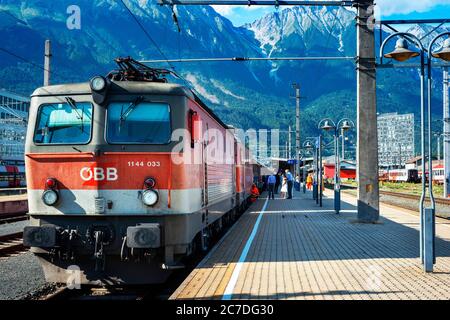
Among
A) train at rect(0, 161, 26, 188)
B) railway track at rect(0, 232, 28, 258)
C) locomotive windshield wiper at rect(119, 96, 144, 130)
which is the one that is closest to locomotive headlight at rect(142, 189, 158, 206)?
locomotive windshield wiper at rect(119, 96, 144, 130)

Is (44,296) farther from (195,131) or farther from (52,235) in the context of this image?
(195,131)

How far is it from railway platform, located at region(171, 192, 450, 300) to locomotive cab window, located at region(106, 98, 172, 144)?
2.28 metres

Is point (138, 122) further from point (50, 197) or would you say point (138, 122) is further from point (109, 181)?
point (50, 197)

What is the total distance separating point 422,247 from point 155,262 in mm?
4445

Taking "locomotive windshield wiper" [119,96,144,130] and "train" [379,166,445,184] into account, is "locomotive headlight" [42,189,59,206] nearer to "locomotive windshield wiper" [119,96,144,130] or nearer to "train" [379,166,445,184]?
"locomotive windshield wiper" [119,96,144,130]

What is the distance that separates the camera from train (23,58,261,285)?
825 cm

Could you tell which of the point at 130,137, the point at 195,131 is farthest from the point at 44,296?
the point at 195,131

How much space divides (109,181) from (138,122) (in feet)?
3.39

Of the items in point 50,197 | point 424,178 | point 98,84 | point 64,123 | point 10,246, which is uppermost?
point 98,84

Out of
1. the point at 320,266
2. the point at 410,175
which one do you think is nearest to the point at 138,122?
the point at 320,266

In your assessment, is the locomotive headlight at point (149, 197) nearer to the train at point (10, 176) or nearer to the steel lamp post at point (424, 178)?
the steel lamp post at point (424, 178)

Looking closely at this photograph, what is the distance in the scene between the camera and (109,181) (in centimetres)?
838

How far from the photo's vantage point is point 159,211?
27.4 ft

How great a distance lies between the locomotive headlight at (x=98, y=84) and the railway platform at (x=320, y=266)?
3240mm
